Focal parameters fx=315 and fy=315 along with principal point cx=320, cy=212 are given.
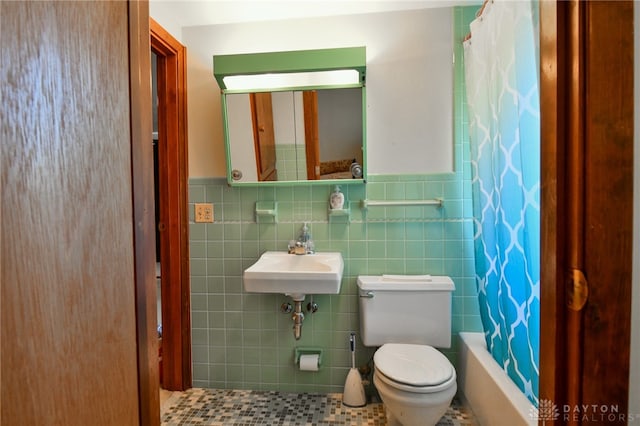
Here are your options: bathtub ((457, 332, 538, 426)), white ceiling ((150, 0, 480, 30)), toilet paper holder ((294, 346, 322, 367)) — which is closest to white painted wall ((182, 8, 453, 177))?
white ceiling ((150, 0, 480, 30))

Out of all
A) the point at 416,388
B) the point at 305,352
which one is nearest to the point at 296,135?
the point at 305,352

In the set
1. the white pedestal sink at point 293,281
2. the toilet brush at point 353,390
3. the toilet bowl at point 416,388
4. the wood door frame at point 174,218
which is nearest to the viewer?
the toilet bowl at point 416,388

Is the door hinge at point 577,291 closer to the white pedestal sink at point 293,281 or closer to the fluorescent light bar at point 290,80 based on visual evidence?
the white pedestal sink at point 293,281

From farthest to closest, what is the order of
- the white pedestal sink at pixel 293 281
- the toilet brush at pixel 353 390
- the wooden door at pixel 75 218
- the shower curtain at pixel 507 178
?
the toilet brush at pixel 353 390 < the white pedestal sink at pixel 293 281 < the shower curtain at pixel 507 178 < the wooden door at pixel 75 218

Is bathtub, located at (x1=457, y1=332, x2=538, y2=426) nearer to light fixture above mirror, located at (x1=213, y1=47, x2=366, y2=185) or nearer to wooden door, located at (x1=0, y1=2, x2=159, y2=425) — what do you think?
light fixture above mirror, located at (x1=213, y1=47, x2=366, y2=185)

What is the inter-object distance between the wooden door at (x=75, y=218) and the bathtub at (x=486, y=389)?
1.31 metres

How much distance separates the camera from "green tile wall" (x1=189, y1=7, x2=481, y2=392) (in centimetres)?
185

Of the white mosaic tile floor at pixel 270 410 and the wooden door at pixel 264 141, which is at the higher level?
the wooden door at pixel 264 141

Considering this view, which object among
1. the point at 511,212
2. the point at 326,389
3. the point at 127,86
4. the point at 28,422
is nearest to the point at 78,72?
the point at 127,86

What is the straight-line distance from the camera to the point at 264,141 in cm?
189

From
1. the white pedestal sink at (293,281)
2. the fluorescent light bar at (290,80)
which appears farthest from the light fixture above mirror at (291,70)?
the white pedestal sink at (293,281)

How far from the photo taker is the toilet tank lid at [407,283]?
1711mm

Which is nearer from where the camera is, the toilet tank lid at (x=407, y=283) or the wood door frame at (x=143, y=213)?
the wood door frame at (x=143, y=213)

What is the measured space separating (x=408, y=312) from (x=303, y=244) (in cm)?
70
